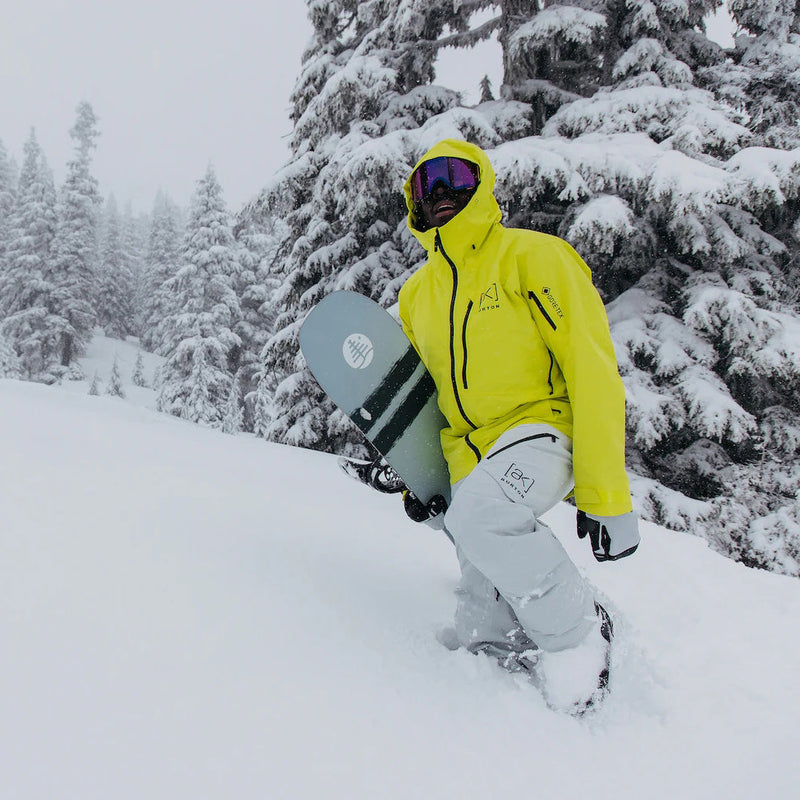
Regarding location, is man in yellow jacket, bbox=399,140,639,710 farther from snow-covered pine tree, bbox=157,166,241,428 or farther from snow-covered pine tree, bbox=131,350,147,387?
snow-covered pine tree, bbox=131,350,147,387

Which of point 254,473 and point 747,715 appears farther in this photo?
point 254,473

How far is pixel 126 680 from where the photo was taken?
4.34 feet

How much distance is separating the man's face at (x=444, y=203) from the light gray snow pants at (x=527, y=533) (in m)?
0.86

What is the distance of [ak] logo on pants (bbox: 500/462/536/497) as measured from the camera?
1800 mm

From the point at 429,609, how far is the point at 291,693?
89cm

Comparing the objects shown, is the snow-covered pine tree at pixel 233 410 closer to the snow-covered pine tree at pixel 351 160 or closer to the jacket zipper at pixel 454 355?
the snow-covered pine tree at pixel 351 160

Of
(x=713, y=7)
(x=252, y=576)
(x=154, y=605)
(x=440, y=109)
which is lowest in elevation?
(x=252, y=576)

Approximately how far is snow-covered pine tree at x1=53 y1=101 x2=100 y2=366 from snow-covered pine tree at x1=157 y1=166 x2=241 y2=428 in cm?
1156

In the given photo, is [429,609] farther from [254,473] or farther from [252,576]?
[254,473]

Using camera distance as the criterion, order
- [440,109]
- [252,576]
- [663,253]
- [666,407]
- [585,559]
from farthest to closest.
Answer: [440,109]
[663,253]
[666,407]
[585,559]
[252,576]

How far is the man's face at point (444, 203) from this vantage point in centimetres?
212

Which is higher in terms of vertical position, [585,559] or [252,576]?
[252,576]

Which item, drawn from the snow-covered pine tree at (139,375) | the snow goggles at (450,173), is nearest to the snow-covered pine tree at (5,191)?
the snow-covered pine tree at (139,375)

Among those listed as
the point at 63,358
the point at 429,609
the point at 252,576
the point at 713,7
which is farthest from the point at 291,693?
the point at 63,358
